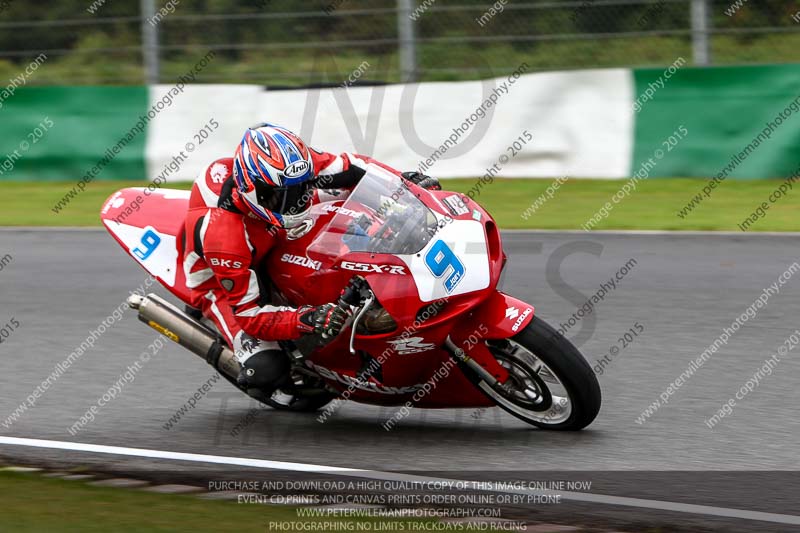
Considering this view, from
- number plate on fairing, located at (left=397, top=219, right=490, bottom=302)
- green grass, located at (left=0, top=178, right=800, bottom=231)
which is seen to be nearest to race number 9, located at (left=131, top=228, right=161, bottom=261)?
number plate on fairing, located at (left=397, top=219, right=490, bottom=302)

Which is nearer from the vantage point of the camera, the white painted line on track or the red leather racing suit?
the white painted line on track

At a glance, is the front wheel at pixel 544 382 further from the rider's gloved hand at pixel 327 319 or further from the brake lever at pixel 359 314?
the rider's gloved hand at pixel 327 319

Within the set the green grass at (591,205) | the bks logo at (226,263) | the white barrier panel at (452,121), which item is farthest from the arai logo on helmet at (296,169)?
the white barrier panel at (452,121)

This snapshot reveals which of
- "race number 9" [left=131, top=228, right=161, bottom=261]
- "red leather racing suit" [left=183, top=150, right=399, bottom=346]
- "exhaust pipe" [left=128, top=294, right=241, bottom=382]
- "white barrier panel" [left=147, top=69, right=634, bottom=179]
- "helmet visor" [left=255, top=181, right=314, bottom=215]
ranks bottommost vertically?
"white barrier panel" [left=147, top=69, right=634, bottom=179]

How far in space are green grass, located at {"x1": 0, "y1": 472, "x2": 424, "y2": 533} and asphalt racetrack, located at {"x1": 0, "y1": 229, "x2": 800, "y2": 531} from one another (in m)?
0.57

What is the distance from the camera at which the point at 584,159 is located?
12469 mm

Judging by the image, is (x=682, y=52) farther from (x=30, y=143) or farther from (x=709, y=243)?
(x=30, y=143)

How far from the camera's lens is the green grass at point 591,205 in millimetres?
10836

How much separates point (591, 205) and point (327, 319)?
6.67 metres

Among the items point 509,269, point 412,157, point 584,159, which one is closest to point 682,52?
point 584,159

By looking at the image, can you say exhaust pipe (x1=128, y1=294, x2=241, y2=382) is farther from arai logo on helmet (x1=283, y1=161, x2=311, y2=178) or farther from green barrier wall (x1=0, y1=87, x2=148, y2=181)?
green barrier wall (x1=0, y1=87, x2=148, y2=181)

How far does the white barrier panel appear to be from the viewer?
1238 cm

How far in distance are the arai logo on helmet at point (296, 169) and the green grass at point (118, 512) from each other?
4.89 feet

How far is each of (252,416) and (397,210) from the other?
Result: 1734mm
